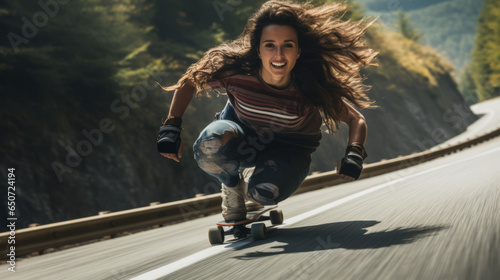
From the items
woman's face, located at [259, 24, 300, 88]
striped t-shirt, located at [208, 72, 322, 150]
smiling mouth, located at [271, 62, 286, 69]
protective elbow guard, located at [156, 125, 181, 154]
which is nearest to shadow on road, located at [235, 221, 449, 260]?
striped t-shirt, located at [208, 72, 322, 150]

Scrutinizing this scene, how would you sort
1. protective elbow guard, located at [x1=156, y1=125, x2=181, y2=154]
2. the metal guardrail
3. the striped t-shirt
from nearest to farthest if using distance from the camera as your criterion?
protective elbow guard, located at [x1=156, y1=125, x2=181, y2=154] → the striped t-shirt → the metal guardrail

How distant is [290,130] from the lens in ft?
13.9

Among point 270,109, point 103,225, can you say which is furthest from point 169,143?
point 103,225

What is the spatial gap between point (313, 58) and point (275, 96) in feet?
1.55

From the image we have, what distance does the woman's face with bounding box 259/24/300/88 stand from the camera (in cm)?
394

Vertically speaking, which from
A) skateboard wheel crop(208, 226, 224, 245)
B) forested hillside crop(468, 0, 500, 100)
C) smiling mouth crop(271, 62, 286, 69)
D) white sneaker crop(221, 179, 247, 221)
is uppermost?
forested hillside crop(468, 0, 500, 100)

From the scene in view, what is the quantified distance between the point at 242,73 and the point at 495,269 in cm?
244

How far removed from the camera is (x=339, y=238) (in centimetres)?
351

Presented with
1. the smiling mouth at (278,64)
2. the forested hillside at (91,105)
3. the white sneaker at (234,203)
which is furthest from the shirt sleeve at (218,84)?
the forested hillside at (91,105)

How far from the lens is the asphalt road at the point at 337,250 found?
2496 millimetres

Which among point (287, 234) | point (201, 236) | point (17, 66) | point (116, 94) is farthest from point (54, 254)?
point (116, 94)

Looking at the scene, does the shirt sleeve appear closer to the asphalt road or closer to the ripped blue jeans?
the ripped blue jeans

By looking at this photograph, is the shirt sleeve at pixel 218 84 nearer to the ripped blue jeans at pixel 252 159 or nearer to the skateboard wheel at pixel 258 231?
the ripped blue jeans at pixel 252 159

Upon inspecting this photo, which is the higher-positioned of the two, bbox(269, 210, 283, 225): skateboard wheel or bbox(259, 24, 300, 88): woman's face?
bbox(259, 24, 300, 88): woman's face
